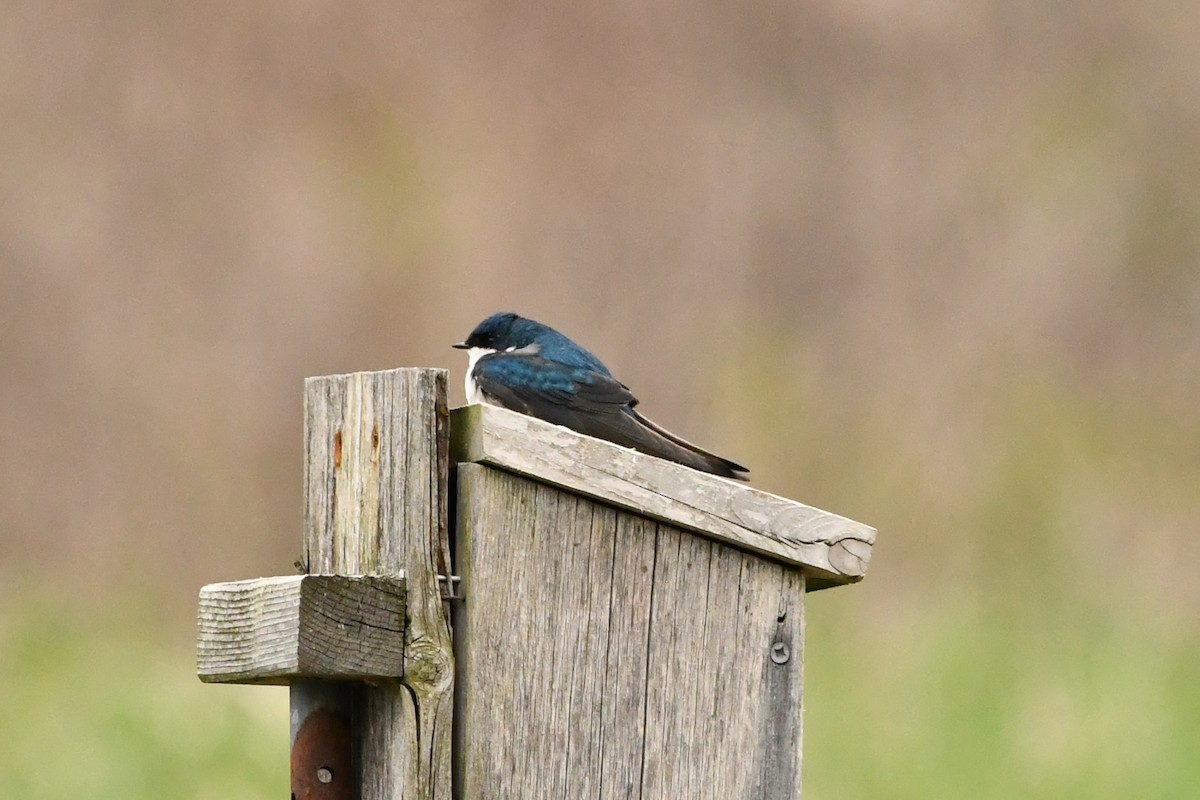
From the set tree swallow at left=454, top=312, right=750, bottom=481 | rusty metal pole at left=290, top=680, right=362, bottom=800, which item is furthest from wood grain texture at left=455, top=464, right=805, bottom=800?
tree swallow at left=454, top=312, right=750, bottom=481

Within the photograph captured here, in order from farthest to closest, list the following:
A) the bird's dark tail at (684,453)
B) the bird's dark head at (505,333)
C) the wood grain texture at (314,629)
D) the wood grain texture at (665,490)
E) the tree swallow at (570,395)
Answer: the bird's dark head at (505,333), the tree swallow at (570,395), the bird's dark tail at (684,453), the wood grain texture at (665,490), the wood grain texture at (314,629)

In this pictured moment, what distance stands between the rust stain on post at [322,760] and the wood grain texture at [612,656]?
191mm

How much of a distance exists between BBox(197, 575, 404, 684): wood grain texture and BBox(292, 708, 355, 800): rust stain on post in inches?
3.6

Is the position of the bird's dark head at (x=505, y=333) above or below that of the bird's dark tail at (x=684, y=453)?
above

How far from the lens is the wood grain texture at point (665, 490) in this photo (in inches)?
78.9

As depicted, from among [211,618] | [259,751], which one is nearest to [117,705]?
[259,751]

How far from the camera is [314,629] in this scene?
190 cm

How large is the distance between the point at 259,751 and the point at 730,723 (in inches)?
142

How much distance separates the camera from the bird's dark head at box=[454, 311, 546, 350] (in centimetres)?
345

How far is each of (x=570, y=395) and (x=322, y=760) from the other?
1.01 meters

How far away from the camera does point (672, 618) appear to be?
2.05m

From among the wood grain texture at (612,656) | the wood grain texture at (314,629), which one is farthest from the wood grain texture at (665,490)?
the wood grain texture at (314,629)

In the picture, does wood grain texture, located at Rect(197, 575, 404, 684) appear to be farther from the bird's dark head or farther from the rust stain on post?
the bird's dark head

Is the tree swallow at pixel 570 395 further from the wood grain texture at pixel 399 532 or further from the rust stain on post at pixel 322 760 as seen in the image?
the rust stain on post at pixel 322 760
